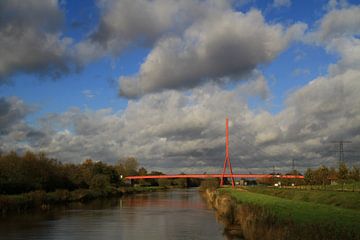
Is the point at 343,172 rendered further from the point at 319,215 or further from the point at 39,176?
the point at 319,215

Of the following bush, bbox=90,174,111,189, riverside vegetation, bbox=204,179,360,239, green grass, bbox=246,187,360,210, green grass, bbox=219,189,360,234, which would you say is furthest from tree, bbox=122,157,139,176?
green grass, bbox=219,189,360,234

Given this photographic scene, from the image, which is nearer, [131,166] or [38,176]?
[38,176]

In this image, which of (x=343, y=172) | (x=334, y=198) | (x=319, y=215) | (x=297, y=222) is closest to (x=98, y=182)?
(x=343, y=172)

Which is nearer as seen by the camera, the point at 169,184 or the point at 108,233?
the point at 108,233

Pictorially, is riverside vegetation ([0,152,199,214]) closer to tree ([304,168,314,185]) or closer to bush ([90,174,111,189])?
bush ([90,174,111,189])

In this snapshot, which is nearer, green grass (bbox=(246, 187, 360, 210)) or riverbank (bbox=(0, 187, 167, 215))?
green grass (bbox=(246, 187, 360, 210))

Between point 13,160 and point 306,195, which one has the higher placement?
point 13,160

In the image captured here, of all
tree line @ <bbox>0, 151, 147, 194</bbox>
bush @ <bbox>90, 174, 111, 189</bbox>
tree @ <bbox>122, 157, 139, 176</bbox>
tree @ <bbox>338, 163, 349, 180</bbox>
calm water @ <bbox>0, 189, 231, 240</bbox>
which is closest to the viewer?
calm water @ <bbox>0, 189, 231, 240</bbox>

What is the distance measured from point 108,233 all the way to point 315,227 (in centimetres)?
1641

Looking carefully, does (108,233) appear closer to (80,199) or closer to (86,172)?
(80,199)

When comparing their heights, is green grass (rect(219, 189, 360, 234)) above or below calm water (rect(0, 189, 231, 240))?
above

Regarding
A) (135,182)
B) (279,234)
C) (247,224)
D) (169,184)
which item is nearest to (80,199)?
(247,224)

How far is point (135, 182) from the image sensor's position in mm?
150875

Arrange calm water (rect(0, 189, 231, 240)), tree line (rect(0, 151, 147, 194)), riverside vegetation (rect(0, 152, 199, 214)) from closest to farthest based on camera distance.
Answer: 1. calm water (rect(0, 189, 231, 240))
2. riverside vegetation (rect(0, 152, 199, 214))
3. tree line (rect(0, 151, 147, 194))
